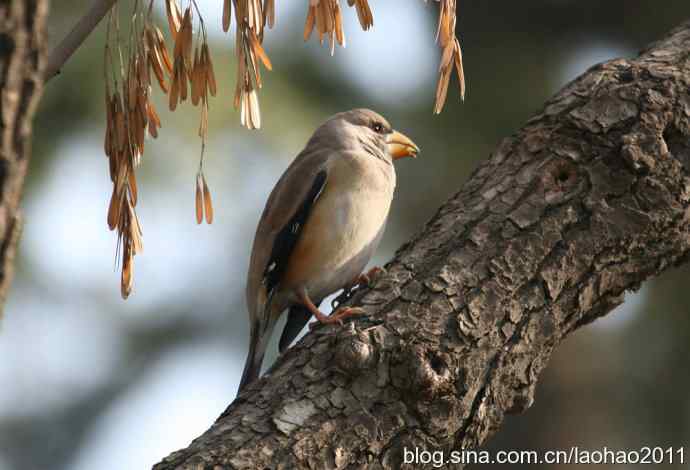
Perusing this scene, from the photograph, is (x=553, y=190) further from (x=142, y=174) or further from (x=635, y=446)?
(x=635, y=446)

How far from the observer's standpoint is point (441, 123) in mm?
10859

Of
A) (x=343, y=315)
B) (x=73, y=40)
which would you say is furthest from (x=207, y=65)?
(x=343, y=315)

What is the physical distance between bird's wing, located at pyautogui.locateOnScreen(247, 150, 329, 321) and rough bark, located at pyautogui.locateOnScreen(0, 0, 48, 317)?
11.4ft

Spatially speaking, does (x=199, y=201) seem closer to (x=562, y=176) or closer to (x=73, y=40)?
(x=73, y=40)

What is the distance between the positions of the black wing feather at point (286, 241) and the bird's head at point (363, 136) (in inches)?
20.0

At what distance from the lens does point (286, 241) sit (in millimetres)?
5379

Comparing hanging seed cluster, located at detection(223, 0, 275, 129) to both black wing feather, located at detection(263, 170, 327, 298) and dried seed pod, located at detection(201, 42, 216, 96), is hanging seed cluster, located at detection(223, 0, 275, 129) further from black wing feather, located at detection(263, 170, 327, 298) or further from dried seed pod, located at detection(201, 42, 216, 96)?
black wing feather, located at detection(263, 170, 327, 298)

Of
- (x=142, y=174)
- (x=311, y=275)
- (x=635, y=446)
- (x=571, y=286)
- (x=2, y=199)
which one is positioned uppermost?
(x=2, y=199)

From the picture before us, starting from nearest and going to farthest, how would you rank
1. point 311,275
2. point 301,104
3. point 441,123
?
point 311,275 < point 301,104 < point 441,123

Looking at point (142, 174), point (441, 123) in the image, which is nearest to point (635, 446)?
point (441, 123)

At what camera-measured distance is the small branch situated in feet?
10.4

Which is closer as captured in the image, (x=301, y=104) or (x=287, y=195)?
(x=287, y=195)

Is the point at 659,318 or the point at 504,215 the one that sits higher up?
the point at 504,215

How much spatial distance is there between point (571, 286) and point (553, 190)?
0.36 meters
